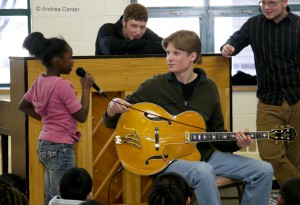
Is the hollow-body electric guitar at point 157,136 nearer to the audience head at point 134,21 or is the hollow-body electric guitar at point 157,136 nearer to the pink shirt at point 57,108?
the pink shirt at point 57,108

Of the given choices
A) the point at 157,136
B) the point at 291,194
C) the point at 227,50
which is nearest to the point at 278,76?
the point at 227,50

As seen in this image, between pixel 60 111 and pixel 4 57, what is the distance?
252 centimetres

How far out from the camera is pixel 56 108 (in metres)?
3.62

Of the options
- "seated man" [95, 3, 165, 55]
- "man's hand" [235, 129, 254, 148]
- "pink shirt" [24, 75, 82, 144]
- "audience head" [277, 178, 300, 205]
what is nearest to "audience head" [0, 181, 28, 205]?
"audience head" [277, 178, 300, 205]

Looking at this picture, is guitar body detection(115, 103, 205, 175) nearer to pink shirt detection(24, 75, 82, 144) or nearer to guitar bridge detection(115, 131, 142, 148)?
guitar bridge detection(115, 131, 142, 148)

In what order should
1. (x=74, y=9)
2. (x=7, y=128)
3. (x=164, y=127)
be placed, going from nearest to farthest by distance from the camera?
(x=164, y=127), (x=7, y=128), (x=74, y=9)

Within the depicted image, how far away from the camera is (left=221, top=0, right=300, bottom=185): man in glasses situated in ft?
14.0

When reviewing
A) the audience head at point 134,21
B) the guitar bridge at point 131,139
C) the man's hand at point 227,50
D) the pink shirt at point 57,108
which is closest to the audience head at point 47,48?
the pink shirt at point 57,108

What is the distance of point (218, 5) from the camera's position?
605 centimetres

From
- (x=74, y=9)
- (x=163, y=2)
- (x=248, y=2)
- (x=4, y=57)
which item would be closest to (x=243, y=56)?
(x=248, y=2)

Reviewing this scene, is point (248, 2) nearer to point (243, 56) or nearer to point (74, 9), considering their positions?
point (243, 56)

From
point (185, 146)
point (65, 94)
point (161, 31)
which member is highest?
point (161, 31)

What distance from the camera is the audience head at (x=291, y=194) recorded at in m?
2.43

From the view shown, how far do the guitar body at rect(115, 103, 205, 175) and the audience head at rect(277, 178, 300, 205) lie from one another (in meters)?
1.09
